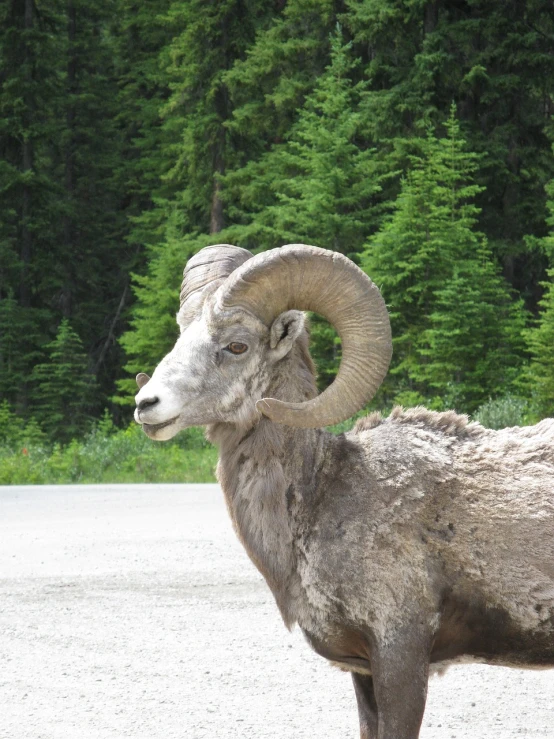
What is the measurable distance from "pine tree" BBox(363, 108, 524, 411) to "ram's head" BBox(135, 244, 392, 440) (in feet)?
62.3

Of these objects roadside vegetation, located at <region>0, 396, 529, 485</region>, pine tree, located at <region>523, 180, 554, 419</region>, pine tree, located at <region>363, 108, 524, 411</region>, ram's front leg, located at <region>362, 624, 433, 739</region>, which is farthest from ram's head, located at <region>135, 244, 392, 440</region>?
pine tree, located at <region>363, 108, 524, 411</region>

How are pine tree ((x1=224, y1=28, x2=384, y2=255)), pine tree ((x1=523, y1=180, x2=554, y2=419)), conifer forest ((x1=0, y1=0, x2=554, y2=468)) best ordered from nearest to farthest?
pine tree ((x1=523, y1=180, x2=554, y2=419)) < conifer forest ((x1=0, y1=0, x2=554, y2=468)) < pine tree ((x1=224, y1=28, x2=384, y2=255))

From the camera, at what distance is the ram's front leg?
4.24 m

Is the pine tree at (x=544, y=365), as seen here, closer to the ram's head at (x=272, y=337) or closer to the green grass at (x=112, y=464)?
the green grass at (x=112, y=464)

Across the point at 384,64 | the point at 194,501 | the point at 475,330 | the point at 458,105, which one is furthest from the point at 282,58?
the point at 194,501

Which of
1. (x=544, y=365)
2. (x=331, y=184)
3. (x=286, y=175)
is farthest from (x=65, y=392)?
(x=544, y=365)

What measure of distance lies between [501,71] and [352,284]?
26182mm

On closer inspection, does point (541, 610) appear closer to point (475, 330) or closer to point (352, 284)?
point (352, 284)

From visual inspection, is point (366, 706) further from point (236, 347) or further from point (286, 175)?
point (286, 175)

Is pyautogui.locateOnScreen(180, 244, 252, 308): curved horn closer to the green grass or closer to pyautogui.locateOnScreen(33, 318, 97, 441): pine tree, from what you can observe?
the green grass

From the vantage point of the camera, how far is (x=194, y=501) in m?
15.0

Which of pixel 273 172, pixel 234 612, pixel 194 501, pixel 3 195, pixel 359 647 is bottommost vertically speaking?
pixel 3 195

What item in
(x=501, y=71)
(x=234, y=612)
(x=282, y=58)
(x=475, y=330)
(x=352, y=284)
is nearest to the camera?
(x=352, y=284)

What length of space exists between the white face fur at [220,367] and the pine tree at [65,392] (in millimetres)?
27750
